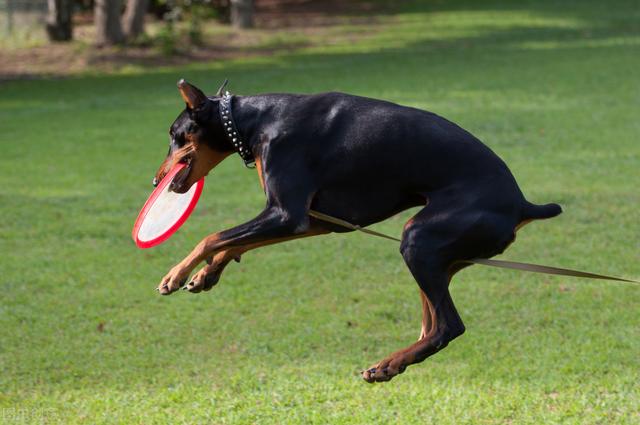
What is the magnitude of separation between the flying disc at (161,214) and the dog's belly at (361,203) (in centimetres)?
64

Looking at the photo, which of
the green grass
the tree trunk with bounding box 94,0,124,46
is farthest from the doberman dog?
the tree trunk with bounding box 94,0,124,46

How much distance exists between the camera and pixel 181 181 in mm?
4418

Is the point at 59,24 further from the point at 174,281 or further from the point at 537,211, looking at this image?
the point at 537,211

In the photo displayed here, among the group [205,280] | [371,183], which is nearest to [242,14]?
[205,280]

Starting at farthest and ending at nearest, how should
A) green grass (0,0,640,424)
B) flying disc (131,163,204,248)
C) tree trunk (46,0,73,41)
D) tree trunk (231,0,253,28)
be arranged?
tree trunk (231,0,253,28) < tree trunk (46,0,73,41) < green grass (0,0,640,424) < flying disc (131,163,204,248)

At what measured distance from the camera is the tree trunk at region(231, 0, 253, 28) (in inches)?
1187

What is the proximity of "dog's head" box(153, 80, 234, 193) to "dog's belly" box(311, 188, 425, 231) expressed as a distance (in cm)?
48

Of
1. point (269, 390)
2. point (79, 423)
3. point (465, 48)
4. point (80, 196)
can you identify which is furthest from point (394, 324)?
point (465, 48)

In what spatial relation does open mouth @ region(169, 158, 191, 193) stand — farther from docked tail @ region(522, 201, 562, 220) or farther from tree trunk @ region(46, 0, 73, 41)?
tree trunk @ region(46, 0, 73, 41)

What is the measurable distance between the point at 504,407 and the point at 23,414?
2.93m

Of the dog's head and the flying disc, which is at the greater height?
the dog's head

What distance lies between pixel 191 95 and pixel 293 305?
404 cm

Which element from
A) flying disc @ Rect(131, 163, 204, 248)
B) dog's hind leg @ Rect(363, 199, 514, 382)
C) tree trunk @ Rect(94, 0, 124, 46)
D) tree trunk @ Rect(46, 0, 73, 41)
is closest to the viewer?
dog's hind leg @ Rect(363, 199, 514, 382)

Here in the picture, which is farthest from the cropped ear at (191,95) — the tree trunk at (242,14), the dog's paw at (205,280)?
the tree trunk at (242,14)
